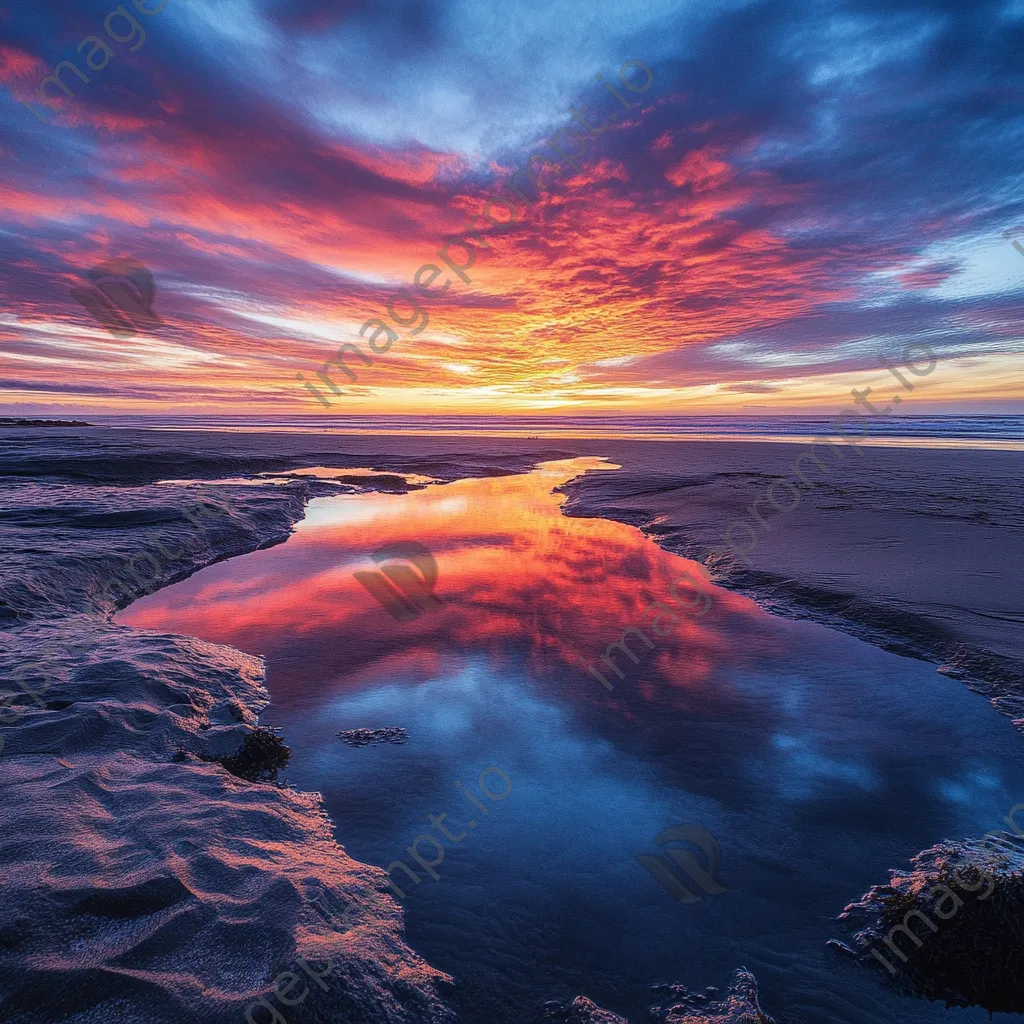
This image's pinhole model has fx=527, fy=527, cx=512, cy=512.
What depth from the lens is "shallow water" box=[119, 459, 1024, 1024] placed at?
3051 mm

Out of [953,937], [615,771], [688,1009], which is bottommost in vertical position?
[688,1009]

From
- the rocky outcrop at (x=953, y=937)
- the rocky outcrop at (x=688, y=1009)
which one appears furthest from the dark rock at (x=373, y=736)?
the rocky outcrop at (x=953, y=937)

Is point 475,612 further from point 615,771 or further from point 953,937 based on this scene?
point 953,937

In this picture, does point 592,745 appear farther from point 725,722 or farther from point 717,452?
point 717,452

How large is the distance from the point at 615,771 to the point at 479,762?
1.19 metres

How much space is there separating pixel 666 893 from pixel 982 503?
621 inches

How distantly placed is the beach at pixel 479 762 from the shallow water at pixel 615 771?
24 millimetres

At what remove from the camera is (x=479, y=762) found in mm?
4684

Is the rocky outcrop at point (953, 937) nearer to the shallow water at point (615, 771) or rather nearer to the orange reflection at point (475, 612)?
the shallow water at point (615, 771)

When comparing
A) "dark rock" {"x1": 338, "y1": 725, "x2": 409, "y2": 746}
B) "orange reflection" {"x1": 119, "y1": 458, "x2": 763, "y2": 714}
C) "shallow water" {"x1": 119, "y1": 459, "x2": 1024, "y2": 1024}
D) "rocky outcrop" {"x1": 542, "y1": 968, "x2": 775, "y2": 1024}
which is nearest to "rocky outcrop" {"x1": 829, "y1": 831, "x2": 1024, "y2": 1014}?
"shallow water" {"x1": 119, "y1": 459, "x2": 1024, "y2": 1024}

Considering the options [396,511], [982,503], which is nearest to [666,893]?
[396,511]

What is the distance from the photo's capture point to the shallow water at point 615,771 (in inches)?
120

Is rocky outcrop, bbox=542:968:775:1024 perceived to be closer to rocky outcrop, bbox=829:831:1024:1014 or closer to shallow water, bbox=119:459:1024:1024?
shallow water, bbox=119:459:1024:1024

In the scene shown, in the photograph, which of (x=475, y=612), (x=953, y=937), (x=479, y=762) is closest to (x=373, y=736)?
(x=479, y=762)
